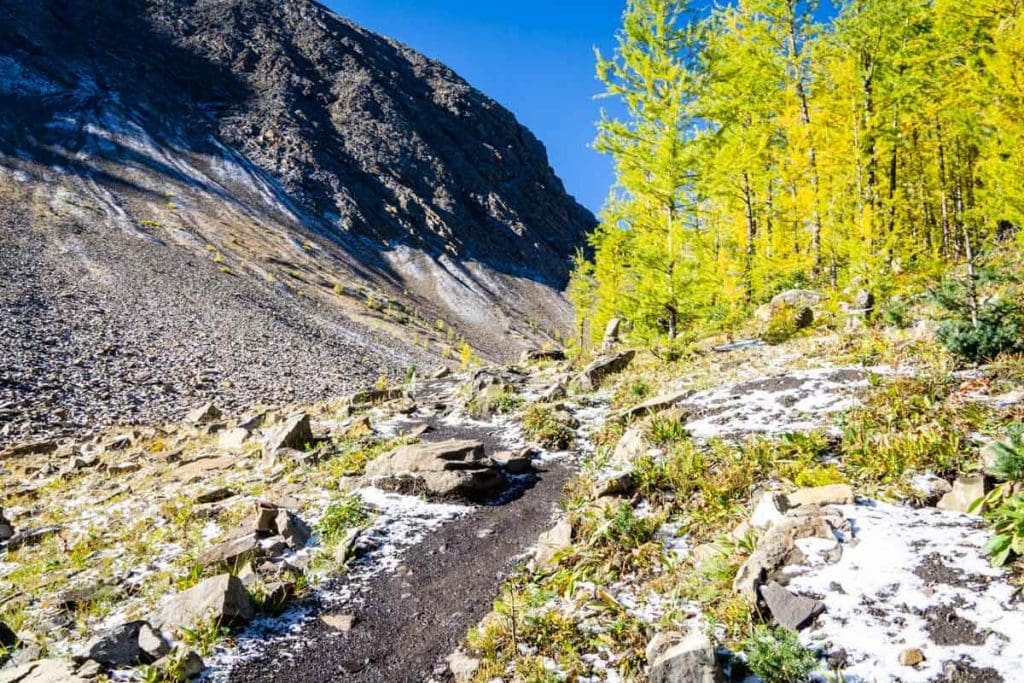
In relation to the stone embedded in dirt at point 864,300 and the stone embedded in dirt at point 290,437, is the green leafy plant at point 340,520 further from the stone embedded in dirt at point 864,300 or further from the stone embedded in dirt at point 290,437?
the stone embedded in dirt at point 864,300

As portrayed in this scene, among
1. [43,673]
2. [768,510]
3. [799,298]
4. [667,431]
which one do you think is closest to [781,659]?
[768,510]

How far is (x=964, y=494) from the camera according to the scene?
18.6 ft

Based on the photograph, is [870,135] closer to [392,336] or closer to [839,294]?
[839,294]

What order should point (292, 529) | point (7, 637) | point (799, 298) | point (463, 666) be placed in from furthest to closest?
point (799, 298)
point (292, 529)
point (7, 637)
point (463, 666)

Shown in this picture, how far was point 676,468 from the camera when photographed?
318 inches

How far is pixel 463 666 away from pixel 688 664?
7.50 feet

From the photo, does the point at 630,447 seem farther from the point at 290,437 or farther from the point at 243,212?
the point at 243,212

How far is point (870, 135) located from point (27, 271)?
4651 centimetres

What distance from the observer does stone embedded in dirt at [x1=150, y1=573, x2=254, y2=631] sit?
6.30 metres

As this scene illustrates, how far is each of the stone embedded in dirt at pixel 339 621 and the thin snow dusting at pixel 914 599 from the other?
4.94 m

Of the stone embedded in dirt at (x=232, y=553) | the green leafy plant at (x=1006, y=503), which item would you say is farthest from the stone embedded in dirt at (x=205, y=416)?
the green leafy plant at (x=1006, y=503)

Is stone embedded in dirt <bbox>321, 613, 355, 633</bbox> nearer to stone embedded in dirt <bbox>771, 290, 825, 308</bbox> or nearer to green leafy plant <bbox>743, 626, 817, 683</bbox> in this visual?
green leafy plant <bbox>743, 626, 817, 683</bbox>

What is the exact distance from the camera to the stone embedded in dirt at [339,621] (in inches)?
257

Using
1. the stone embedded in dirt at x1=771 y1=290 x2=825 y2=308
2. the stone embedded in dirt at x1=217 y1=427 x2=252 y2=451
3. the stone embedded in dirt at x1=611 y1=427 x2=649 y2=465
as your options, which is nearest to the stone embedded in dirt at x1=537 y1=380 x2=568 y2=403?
the stone embedded in dirt at x1=611 y1=427 x2=649 y2=465
